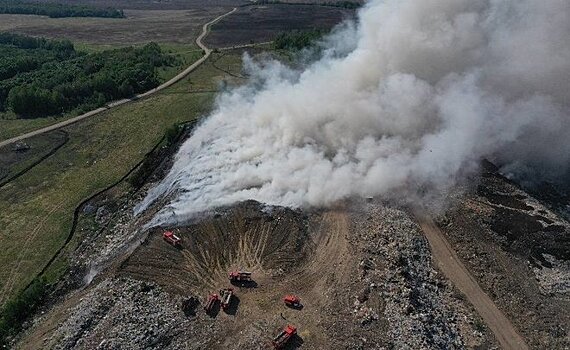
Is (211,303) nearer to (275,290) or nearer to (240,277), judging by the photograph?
(240,277)

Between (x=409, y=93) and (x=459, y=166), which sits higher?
(x=409, y=93)

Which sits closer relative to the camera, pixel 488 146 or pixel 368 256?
pixel 368 256

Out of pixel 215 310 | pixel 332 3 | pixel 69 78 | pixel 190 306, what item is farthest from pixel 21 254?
pixel 332 3

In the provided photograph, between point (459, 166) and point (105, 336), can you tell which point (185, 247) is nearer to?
point (105, 336)

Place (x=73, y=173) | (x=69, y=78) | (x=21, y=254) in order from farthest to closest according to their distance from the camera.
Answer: (x=69, y=78) → (x=73, y=173) → (x=21, y=254)

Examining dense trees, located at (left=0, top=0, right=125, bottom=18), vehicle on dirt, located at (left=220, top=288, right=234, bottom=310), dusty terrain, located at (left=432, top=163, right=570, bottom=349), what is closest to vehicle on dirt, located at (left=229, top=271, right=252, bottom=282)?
vehicle on dirt, located at (left=220, top=288, right=234, bottom=310)

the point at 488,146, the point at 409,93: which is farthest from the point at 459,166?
the point at 409,93
